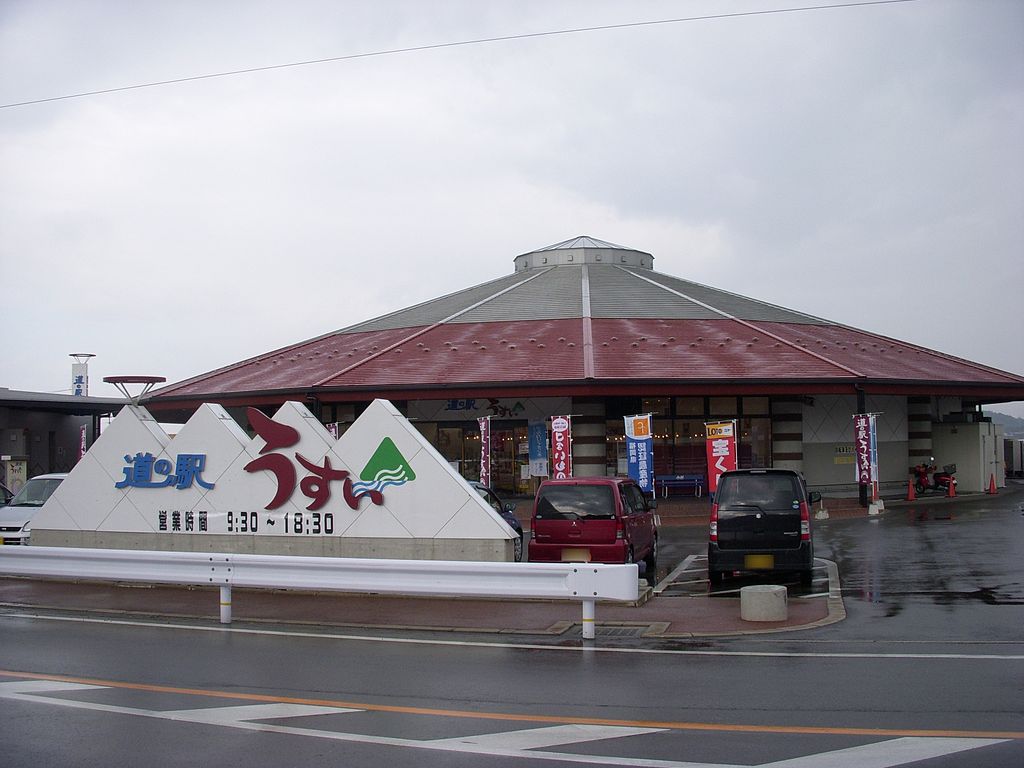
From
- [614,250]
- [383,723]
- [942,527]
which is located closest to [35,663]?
[383,723]

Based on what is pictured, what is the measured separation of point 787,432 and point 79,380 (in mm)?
49645

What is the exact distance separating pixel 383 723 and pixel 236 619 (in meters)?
6.23

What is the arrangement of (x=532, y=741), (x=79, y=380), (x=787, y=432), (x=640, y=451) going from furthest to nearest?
1. (x=79, y=380)
2. (x=787, y=432)
3. (x=640, y=451)
4. (x=532, y=741)

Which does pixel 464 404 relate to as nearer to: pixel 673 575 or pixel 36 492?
pixel 36 492

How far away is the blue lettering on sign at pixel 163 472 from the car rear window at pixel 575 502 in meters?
5.54

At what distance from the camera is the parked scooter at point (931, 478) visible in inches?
1433

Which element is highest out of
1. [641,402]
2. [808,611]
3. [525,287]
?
[525,287]

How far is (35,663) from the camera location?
10.1 meters

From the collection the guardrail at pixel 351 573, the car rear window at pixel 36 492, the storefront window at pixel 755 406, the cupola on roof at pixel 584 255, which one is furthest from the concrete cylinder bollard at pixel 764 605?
the cupola on roof at pixel 584 255

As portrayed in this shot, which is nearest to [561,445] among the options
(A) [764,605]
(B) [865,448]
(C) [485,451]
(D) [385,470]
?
(C) [485,451]

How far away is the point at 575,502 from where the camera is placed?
53.1ft

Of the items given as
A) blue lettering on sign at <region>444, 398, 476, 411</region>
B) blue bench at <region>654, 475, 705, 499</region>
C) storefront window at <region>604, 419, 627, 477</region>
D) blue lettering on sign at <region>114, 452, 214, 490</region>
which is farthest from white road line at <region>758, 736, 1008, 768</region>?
blue lettering on sign at <region>444, 398, 476, 411</region>

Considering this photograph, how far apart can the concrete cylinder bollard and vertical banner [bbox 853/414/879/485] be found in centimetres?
1956

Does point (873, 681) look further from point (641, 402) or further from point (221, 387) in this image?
point (221, 387)
